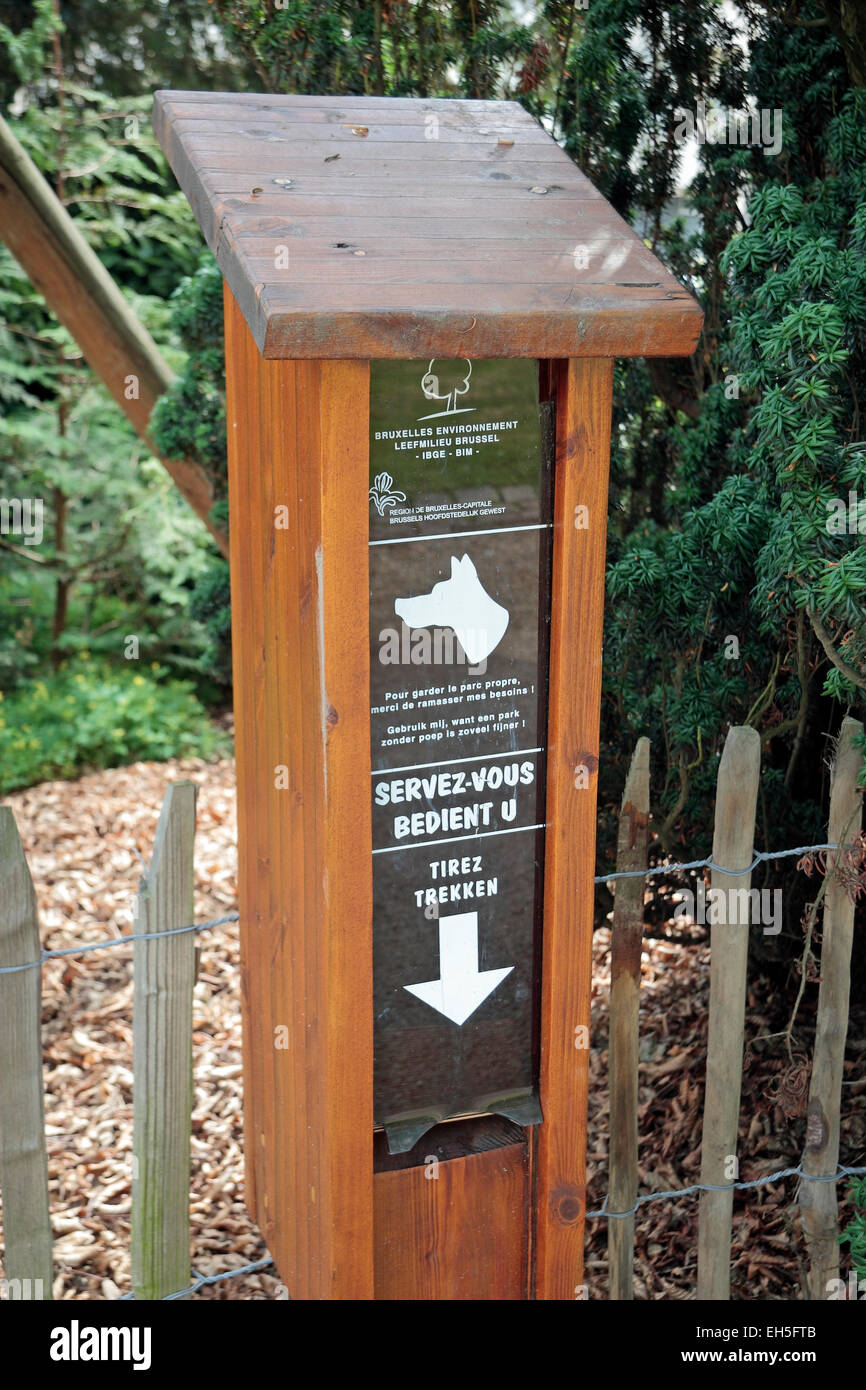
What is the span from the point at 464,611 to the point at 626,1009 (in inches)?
37.2

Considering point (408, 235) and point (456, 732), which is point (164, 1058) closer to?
point (456, 732)

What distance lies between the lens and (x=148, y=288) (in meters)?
9.52

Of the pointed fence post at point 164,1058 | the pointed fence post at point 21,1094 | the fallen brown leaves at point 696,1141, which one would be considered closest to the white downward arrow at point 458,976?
the pointed fence post at point 164,1058

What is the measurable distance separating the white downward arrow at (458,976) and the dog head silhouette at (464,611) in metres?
0.53

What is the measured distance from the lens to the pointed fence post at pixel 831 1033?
8.93ft

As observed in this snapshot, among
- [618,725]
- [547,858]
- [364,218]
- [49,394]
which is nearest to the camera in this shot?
[364,218]

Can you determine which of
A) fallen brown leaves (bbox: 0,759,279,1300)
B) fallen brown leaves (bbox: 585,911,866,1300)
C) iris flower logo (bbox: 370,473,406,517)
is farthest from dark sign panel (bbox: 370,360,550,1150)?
fallen brown leaves (bbox: 0,759,279,1300)

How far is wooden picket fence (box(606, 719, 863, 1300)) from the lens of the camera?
2.66 m

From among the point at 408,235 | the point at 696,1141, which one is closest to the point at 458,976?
the point at 408,235

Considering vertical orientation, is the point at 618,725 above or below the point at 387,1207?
above

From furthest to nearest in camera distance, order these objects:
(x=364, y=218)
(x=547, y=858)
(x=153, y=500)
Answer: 1. (x=153, y=500)
2. (x=547, y=858)
3. (x=364, y=218)

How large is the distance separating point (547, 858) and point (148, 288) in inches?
316
